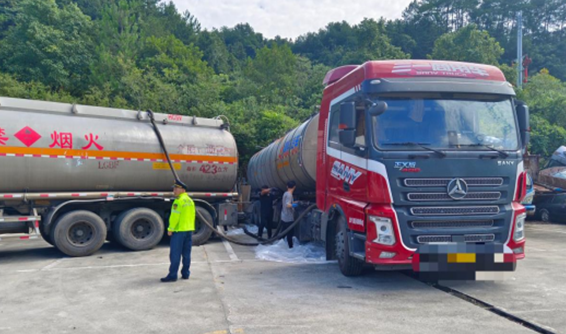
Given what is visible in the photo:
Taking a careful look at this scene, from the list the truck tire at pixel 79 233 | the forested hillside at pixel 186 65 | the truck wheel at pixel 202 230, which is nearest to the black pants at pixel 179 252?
the truck tire at pixel 79 233

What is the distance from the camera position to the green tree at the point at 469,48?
38.0 metres

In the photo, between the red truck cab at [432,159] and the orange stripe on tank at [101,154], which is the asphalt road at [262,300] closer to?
the red truck cab at [432,159]

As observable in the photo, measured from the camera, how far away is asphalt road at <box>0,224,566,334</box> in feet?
16.4

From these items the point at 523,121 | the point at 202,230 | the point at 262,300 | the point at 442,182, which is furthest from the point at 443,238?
the point at 202,230

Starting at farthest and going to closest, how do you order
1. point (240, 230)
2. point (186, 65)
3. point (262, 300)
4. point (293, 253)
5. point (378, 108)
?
point (186, 65) → point (240, 230) → point (293, 253) → point (378, 108) → point (262, 300)

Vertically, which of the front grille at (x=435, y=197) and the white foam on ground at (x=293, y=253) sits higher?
→ the front grille at (x=435, y=197)

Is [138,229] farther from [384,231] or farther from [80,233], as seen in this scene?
[384,231]

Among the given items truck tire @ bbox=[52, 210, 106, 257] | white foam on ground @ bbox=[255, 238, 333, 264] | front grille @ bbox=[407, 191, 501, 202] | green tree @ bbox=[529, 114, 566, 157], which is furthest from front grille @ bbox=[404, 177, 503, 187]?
green tree @ bbox=[529, 114, 566, 157]

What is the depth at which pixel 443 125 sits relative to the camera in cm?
627

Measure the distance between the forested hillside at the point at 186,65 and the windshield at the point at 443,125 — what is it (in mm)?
15837

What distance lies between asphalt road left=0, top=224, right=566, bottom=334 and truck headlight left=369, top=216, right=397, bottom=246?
2.47ft

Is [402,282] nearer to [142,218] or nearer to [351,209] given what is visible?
[351,209]

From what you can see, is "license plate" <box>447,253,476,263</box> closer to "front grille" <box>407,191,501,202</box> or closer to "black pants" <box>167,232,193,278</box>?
"front grille" <box>407,191,501,202</box>

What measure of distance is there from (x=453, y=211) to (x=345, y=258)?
5.97 ft
